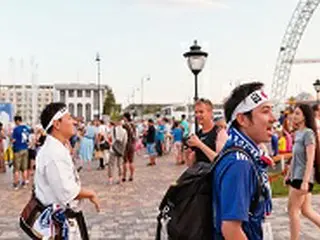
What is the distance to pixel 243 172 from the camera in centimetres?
213

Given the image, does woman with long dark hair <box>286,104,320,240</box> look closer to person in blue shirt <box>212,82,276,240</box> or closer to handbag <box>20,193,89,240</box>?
handbag <box>20,193,89,240</box>

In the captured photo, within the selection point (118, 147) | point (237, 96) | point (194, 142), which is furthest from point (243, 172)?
point (118, 147)

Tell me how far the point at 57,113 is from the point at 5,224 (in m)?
4.84

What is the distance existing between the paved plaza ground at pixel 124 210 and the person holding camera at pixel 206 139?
2.44 meters

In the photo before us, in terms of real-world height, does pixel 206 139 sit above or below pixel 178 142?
above

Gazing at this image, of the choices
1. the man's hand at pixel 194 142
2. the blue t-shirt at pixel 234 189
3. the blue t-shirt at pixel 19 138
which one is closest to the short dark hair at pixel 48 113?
the man's hand at pixel 194 142

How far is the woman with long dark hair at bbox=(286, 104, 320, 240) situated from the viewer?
553cm

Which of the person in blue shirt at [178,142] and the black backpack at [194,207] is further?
the person in blue shirt at [178,142]

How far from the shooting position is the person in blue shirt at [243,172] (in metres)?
2.13

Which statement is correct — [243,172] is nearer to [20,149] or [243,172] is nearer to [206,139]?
[206,139]

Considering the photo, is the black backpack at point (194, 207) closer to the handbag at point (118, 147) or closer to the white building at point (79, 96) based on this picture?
the handbag at point (118, 147)

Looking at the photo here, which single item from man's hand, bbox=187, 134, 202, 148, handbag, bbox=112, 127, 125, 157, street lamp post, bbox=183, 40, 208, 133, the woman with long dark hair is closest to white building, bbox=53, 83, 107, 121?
handbag, bbox=112, 127, 125, 157

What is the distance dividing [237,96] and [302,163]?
3.54 meters

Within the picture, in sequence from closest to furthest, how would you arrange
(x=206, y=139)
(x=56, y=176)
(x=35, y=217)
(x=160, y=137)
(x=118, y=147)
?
(x=56, y=176) → (x=35, y=217) → (x=206, y=139) → (x=118, y=147) → (x=160, y=137)
